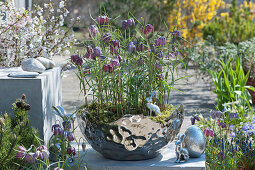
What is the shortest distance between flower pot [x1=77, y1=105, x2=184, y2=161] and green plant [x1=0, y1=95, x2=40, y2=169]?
37cm

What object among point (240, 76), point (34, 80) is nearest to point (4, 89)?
point (34, 80)

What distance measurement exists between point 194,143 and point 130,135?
469 mm

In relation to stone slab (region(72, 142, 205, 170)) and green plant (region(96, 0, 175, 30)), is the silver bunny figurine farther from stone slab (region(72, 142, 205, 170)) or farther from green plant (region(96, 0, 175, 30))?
green plant (region(96, 0, 175, 30))

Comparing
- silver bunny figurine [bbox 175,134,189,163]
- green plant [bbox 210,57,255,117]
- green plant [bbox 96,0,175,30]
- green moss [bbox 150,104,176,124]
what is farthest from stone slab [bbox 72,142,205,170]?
green plant [bbox 96,0,175,30]

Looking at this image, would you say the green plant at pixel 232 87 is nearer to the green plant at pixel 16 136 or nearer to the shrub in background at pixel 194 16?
the green plant at pixel 16 136

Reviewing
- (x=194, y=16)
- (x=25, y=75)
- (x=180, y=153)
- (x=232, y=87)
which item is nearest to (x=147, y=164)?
(x=180, y=153)

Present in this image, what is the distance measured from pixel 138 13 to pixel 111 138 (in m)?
9.58

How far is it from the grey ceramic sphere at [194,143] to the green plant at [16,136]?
99 centimetres

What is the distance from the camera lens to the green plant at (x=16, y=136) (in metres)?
2.19

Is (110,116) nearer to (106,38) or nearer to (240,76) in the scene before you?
(106,38)

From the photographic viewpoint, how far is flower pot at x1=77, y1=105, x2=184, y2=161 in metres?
2.47

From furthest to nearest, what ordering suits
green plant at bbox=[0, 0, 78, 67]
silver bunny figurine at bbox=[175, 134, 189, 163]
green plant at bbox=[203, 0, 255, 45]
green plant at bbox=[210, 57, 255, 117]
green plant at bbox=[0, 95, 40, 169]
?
green plant at bbox=[203, 0, 255, 45], green plant at bbox=[210, 57, 255, 117], green plant at bbox=[0, 0, 78, 67], silver bunny figurine at bbox=[175, 134, 189, 163], green plant at bbox=[0, 95, 40, 169]

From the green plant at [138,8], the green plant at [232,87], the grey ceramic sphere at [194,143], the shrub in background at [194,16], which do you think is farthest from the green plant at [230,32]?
the grey ceramic sphere at [194,143]

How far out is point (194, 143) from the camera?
266cm
